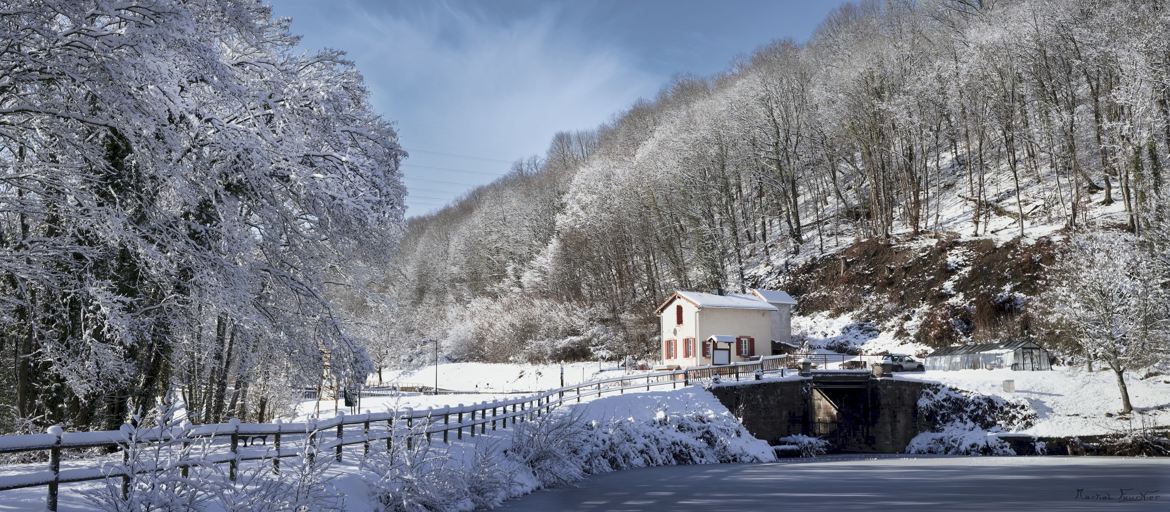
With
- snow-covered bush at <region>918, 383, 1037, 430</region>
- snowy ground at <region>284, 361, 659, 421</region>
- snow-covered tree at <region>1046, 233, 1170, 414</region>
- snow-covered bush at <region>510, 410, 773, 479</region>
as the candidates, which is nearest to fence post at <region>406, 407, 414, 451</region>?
snow-covered bush at <region>510, 410, 773, 479</region>

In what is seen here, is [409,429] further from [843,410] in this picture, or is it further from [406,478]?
[843,410]

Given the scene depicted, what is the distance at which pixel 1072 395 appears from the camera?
104 ft

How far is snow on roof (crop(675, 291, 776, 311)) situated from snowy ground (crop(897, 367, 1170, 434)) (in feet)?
32.6

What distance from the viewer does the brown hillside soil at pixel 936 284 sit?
40.3 meters

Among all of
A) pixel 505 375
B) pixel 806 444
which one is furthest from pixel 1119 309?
pixel 505 375

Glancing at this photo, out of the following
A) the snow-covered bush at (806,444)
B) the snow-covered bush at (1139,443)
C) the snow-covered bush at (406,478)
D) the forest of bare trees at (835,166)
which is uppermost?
the forest of bare trees at (835,166)

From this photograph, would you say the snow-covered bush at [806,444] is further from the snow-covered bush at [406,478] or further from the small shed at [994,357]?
the snow-covered bush at [406,478]

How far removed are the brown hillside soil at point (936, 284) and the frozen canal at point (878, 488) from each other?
1708 centimetres

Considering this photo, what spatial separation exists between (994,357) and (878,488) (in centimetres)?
2268

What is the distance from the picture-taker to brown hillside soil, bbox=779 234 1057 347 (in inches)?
1586

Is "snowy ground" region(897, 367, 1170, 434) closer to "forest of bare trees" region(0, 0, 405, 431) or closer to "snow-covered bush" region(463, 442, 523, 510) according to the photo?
"snow-covered bush" region(463, 442, 523, 510)

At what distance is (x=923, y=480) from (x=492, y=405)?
9.71m

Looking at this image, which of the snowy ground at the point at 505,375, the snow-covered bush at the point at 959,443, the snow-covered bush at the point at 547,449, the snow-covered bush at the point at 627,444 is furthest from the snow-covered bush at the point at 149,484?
the snowy ground at the point at 505,375

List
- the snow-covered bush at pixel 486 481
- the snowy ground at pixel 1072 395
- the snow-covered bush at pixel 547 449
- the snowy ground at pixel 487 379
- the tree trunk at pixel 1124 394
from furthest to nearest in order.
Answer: the snowy ground at pixel 487 379, the tree trunk at pixel 1124 394, the snowy ground at pixel 1072 395, the snow-covered bush at pixel 547 449, the snow-covered bush at pixel 486 481
